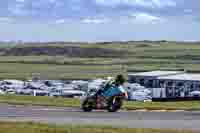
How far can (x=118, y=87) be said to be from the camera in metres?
27.3

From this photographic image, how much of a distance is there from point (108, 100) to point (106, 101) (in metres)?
0.23

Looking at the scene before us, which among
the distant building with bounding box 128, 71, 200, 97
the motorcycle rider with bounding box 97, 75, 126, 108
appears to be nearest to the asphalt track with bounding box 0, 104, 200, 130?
the motorcycle rider with bounding box 97, 75, 126, 108

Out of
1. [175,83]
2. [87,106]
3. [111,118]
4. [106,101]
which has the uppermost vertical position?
[106,101]

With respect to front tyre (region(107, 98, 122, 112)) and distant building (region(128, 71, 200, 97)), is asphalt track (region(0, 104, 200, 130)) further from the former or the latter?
distant building (region(128, 71, 200, 97))

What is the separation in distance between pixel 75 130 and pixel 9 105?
608 inches

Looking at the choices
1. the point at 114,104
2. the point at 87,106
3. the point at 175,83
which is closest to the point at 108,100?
the point at 114,104

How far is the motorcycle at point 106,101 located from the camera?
27356 mm

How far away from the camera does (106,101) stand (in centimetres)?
2748

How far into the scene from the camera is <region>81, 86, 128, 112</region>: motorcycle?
2736cm

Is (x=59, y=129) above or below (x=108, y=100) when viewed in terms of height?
above

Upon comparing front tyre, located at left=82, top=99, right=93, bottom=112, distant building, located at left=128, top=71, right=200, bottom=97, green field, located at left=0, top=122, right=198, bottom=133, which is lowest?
distant building, located at left=128, top=71, right=200, bottom=97

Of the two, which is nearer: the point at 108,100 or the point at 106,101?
the point at 108,100

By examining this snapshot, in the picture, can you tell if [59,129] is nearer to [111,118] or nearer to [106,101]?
[111,118]

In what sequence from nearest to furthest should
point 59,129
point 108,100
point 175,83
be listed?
point 59,129
point 108,100
point 175,83
